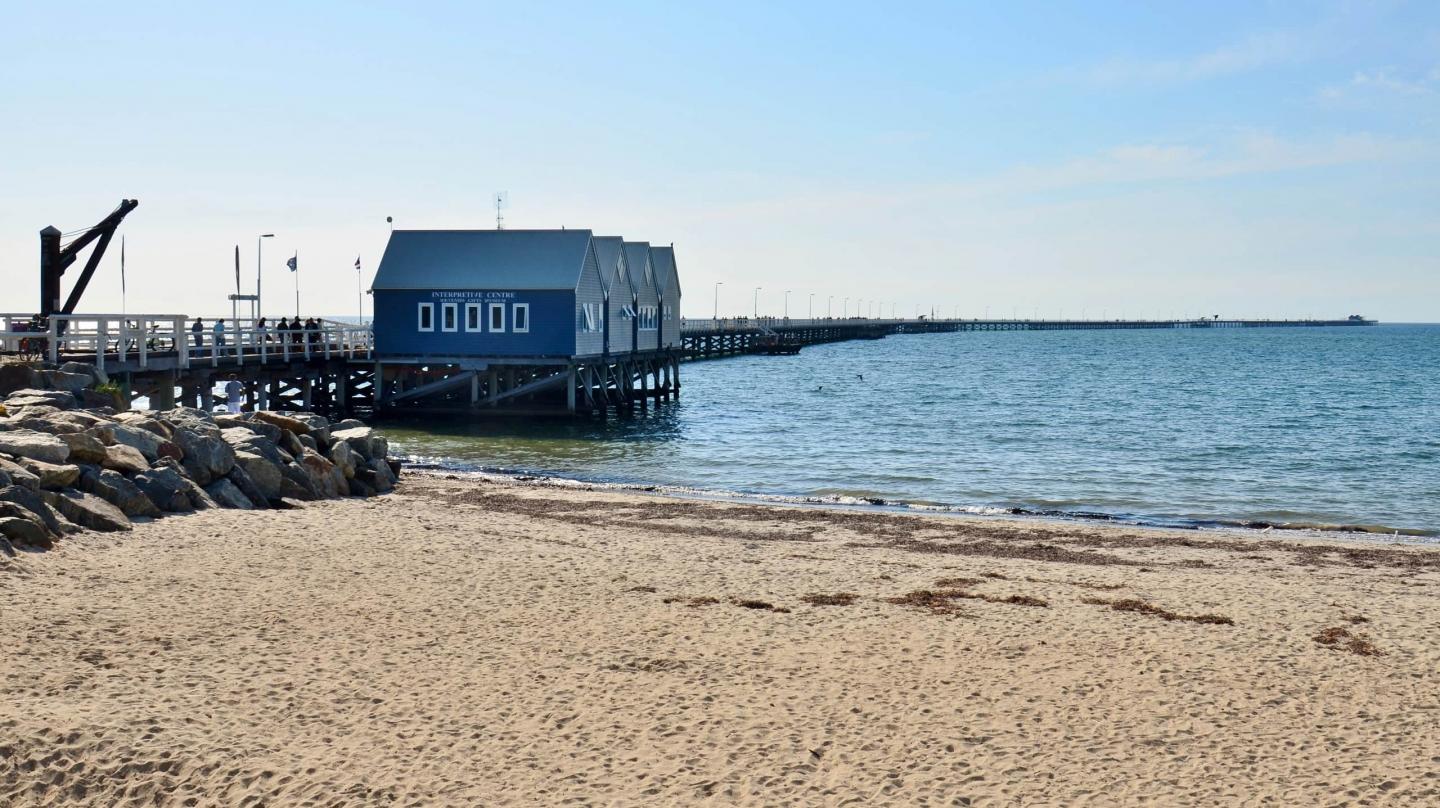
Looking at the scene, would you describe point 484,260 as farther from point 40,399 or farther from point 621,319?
point 40,399

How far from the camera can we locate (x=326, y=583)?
12602 mm

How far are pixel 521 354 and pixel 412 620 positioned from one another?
2974cm

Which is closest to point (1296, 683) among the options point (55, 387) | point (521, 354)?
point (55, 387)

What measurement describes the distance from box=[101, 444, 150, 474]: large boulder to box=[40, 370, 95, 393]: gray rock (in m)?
8.29

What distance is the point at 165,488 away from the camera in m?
15.7

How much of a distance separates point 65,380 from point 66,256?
9.21 metres

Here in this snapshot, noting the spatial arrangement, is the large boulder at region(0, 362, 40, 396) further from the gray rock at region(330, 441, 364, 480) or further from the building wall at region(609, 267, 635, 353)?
the building wall at region(609, 267, 635, 353)

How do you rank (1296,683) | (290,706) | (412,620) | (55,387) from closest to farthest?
(290,706)
(1296,683)
(412,620)
(55,387)

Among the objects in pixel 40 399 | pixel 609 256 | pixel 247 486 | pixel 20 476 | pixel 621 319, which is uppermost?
pixel 609 256

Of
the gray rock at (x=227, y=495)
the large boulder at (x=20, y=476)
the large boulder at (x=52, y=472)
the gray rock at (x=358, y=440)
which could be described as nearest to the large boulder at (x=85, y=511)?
the large boulder at (x=52, y=472)

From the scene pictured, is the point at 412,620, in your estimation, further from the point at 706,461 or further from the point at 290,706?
the point at 706,461

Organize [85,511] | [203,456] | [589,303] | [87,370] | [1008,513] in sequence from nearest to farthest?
[85,511]
[203,456]
[1008,513]
[87,370]
[589,303]

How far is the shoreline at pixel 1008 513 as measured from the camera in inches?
810

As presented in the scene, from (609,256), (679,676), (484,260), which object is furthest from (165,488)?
(609,256)
